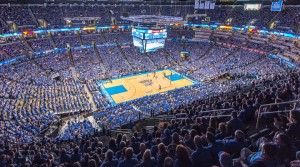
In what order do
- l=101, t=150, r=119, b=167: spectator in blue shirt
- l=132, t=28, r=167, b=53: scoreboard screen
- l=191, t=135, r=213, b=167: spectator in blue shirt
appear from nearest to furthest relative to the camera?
l=191, t=135, r=213, b=167: spectator in blue shirt, l=101, t=150, r=119, b=167: spectator in blue shirt, l=132, t=28, r=167, b=53: scoreboard screen

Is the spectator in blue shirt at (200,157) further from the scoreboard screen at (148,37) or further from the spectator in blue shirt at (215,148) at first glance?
the scoreboard screen at (148,37)

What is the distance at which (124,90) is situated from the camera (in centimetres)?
4047

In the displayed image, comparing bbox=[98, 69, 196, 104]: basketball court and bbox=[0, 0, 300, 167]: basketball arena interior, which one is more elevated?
bbox=[0, 0, 300, 167]: basketball arena interior

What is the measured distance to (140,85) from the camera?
140 ft

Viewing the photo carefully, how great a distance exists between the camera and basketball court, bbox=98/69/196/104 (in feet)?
126

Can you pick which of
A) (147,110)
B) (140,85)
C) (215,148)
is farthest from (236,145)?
(140,85)

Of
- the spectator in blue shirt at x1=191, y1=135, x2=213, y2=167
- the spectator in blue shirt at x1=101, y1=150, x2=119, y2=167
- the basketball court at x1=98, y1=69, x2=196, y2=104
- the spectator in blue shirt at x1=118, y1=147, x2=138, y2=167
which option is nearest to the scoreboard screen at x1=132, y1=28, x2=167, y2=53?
the basketball court at x1=98, y1=69, x2=196, y2=104

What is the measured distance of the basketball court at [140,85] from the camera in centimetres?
3848

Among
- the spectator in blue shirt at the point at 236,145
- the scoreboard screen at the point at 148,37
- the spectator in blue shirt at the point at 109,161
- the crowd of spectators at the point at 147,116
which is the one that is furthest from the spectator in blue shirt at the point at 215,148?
the scoreboard screen at the point at 148,37

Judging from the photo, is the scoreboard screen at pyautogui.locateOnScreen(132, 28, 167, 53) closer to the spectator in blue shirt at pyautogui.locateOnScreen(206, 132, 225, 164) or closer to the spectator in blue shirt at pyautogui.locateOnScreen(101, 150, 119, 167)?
the spectator in blue shirt at pyautogui.locateOnScreen(101, 150, 119, 167)

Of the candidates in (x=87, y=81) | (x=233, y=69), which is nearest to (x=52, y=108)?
(x=87, y=81)

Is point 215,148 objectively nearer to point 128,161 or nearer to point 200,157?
point 200,157

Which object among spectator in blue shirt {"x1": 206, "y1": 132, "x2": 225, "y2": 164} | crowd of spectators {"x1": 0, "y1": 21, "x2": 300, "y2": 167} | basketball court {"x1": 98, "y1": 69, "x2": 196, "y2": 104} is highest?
spectator in blue shirt {"x1": 206, "y1": 132, "x2": 225, "y2": 164}

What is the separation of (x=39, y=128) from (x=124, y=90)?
19.9 m
